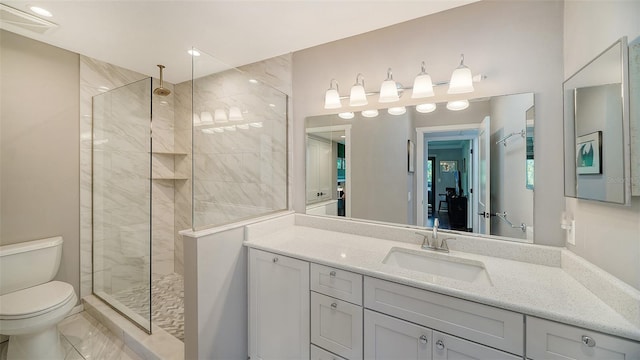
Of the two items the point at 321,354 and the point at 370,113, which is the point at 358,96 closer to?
the point at 370,113

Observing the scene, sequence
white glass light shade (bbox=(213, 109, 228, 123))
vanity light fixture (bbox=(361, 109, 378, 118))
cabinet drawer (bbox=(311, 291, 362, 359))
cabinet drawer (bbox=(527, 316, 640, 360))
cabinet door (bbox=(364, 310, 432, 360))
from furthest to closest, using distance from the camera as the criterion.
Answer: white glass light shade (bbox=(213, 109, 228, 123)), vanity light fixture (bbox=(361, 109, 378, 118)), cabinet drawer (bbox=(311, 291, 362, 359)), cabinet door (bbox=(364, 310, 432, 360)), cabinet drawer (bbox=(527, 316, 640, 360))

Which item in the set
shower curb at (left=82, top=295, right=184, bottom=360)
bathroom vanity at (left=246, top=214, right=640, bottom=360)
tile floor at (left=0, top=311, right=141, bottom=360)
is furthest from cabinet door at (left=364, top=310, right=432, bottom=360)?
tile floor at (left=0, top=311, right=141, bottom=360)

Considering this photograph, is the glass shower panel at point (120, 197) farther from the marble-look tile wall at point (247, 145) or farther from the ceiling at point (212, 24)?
the marble-look tile wall at point (247, 145)

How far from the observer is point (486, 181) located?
156cm

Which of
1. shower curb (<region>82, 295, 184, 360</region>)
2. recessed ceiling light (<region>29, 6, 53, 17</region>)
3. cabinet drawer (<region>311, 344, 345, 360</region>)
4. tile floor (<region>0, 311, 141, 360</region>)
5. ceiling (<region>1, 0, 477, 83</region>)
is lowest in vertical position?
tile floor (<region>0, 311, 141, 360</region>)

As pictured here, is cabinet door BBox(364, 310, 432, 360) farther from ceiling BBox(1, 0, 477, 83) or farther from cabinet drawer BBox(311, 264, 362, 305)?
ceiling BBox(1, 0, 477, 83)

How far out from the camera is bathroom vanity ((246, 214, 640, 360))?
0.89 meters

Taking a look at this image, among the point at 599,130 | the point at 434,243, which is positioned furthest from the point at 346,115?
the point at 599,130

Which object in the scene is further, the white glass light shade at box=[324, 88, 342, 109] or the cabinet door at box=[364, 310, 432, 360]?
the white glass light shade at box=[324, 88, 342, 109]

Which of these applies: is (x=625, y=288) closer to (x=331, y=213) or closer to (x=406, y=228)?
(x=406, y=228)

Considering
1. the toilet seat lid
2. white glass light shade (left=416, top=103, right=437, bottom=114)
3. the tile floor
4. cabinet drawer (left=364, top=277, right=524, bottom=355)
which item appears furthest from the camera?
the tile floor

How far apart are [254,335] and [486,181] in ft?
6.12

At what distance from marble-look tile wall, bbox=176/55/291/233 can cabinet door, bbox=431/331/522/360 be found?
1509 millimetres

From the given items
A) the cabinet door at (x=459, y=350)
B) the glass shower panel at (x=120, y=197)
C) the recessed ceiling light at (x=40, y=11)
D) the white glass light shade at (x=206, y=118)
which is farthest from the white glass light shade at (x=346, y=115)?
the recessed ceiling light at (x=40, y=11)
